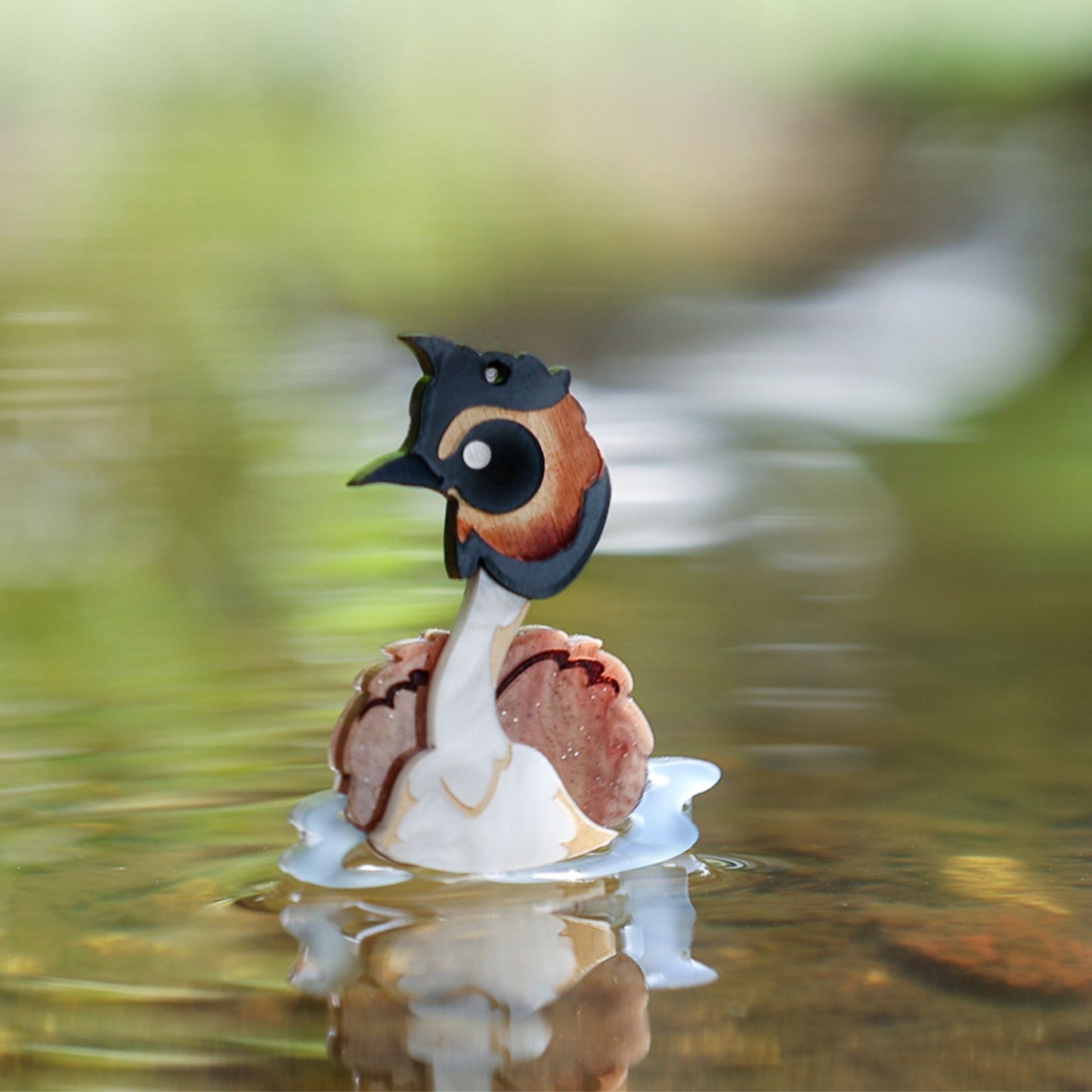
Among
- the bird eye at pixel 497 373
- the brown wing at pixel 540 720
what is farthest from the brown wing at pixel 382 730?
the bird eye at pixel 497 373

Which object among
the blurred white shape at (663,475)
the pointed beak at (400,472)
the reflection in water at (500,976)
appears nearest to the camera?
the reflection in water at (500,976)

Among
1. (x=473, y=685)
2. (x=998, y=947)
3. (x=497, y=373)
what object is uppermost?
(x=497, y=373)

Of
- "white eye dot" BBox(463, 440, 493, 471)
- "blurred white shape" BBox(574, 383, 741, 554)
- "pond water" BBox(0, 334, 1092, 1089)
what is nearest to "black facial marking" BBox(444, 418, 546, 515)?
"white eye dot" BBox(463, 440, 493, 471)

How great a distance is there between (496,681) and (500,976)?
0.14 metres

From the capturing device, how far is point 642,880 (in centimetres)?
68

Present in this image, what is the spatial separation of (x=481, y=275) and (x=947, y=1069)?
144cm

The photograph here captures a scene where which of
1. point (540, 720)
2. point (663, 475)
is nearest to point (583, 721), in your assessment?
point (540, 720)

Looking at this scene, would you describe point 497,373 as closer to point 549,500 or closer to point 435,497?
point 549,500

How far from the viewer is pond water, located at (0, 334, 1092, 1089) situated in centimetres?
52

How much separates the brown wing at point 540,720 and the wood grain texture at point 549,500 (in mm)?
53

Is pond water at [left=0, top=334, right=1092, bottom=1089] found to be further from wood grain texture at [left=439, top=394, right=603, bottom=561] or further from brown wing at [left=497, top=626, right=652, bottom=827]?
wood grain texture at [left=439, top=394, right=603, bottom=561]

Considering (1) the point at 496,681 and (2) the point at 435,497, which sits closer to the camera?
(1) the point at 496,681

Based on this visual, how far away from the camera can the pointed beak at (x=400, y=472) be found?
0.64 m

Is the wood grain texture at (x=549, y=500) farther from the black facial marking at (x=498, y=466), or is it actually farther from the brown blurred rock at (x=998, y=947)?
the brown blurred rock at (x=998, y=947)
